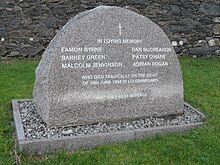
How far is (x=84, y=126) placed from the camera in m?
4.30

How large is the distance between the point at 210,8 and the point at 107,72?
5.97 meters

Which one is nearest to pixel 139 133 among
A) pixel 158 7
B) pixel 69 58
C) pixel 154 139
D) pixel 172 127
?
pixel 154 139

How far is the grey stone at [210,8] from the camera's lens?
9398 millimetres

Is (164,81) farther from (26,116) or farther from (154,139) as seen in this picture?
(26,116)

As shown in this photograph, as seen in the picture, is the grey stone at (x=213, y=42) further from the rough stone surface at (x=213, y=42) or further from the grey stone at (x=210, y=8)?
the grey stone at (x=210, y=8)

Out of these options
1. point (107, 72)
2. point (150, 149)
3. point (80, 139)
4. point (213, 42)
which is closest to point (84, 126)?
point (80, 139)

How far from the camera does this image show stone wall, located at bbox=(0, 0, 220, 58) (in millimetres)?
8680

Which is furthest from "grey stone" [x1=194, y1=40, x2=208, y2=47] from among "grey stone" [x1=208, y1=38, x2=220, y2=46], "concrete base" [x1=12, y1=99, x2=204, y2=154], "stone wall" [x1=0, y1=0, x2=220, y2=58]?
"concrete base" [x1=12, y1=99, x2=204, y2=154]

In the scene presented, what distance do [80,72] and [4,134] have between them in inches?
45.7

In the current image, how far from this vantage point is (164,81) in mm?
4691

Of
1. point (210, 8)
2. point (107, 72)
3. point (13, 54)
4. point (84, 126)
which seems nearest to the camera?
point (84, 126)

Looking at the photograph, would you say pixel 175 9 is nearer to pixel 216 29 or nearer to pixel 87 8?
pixel 216 29

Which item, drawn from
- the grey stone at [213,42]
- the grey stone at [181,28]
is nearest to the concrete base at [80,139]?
the grey stone at [181,28]

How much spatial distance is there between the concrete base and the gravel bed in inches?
4.5
